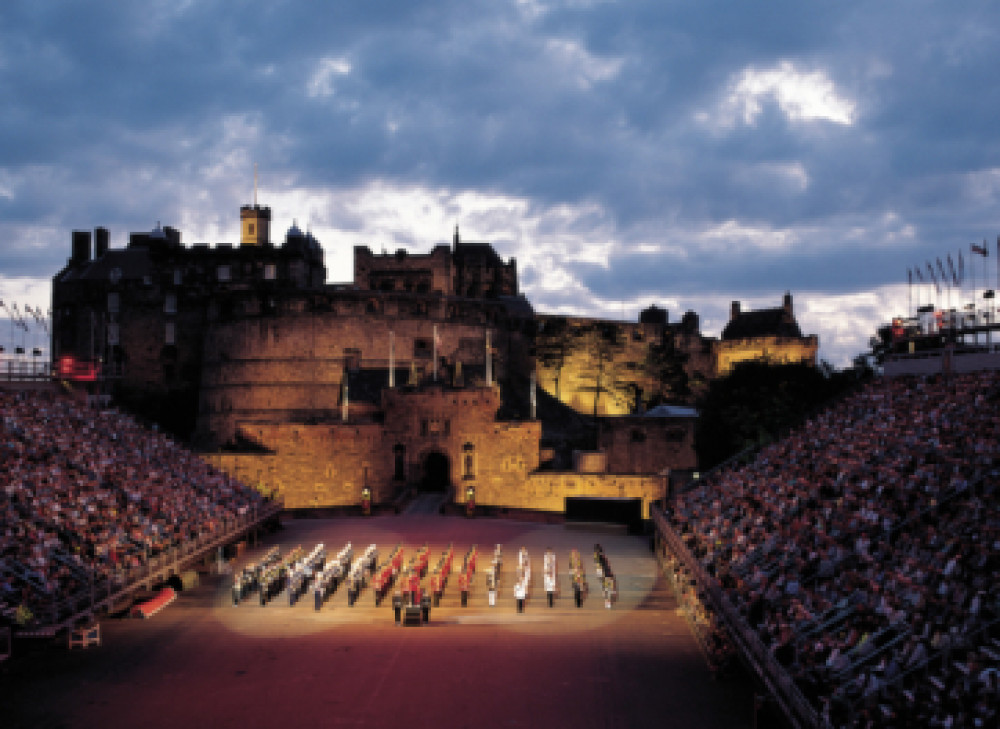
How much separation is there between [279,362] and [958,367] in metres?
44.3

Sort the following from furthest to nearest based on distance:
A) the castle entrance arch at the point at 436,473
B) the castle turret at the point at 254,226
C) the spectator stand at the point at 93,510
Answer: the castle turret at the point at 254,226
the castle entrance arch at the point at 436,473
the spectator stand at the point at 93,510

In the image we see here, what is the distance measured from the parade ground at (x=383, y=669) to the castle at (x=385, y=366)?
16.4m

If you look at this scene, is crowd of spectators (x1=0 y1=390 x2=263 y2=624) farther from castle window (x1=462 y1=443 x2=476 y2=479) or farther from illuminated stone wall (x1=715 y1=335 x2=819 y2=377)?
illuminated stone wall (x1=715 y1=335 x2=819 y2=377)

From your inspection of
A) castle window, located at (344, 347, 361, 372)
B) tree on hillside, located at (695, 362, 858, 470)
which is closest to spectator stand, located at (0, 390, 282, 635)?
castle window, located at (344, 347, 361, 372)

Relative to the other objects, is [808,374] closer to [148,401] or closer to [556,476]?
[556,476]

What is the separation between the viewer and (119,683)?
55.7 ft

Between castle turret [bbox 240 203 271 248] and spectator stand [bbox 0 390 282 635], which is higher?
castle turret [bbox 240 203 271 248]

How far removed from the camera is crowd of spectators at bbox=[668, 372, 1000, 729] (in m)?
11.8

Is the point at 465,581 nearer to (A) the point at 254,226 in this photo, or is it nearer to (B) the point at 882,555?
(B) the point at 882,555

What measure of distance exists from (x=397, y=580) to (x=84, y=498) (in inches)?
387

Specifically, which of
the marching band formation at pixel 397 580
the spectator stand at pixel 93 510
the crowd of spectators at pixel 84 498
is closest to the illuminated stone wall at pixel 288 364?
the crowd of spectators at pixel 84 498

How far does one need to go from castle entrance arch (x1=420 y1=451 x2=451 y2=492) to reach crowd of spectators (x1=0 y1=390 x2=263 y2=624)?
12.3 m

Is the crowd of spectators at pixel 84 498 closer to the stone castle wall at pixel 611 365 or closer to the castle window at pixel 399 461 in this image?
the castle window at pixel 399 461

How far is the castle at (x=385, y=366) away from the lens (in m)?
43.4
